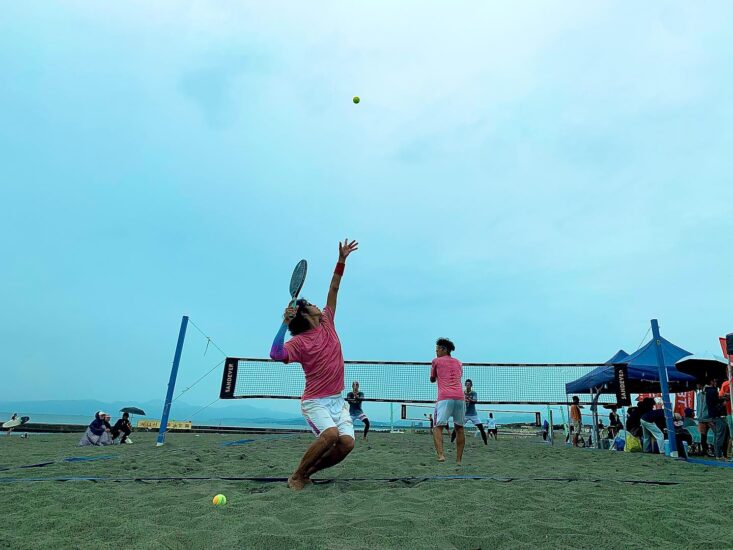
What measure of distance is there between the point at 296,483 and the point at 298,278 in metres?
1.98

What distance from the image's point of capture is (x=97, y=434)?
32.7 feet

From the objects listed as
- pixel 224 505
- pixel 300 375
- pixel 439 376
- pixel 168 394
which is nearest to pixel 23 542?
pixel 224 505

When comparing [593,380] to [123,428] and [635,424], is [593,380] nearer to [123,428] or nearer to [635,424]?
[635,424]

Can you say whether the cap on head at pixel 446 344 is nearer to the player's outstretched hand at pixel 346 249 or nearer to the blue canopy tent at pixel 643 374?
the player's outstretched hand at pixel 346 249

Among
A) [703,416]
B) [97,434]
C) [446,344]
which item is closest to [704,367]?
[703,416]

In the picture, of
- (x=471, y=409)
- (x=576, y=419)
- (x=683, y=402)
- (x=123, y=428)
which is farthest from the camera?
(x=683, y=402)

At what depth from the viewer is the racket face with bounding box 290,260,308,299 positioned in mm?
4672

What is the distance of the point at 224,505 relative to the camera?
3055 mm

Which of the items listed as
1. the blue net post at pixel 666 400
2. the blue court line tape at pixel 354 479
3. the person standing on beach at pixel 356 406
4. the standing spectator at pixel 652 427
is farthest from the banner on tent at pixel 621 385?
the blue court line tape at pixel 354 479

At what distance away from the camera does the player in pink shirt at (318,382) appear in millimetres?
3822

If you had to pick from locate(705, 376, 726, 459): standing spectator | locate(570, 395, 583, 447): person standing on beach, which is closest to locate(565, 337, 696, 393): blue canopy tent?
locate(570, 395, 583, 447): person standing on beach

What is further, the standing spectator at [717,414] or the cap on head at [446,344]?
the standing spectator at [717,414]

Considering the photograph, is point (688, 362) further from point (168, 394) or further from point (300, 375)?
point (168, 394)

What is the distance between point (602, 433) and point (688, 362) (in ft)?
20.9
